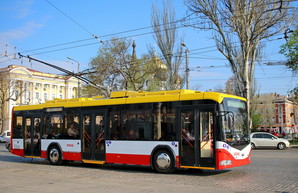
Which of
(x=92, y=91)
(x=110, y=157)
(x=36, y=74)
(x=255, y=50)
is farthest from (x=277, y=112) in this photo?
(x=110, y=157)

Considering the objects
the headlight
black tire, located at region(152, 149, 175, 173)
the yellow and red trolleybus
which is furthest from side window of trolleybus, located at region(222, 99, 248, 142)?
black tire, located at region(152, 149, 175, 173)

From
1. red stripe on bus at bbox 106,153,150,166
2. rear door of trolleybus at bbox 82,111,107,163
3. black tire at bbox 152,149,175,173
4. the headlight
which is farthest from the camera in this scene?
rear door of trolleybus at bbox 82,111,107,163

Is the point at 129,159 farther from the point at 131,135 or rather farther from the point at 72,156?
the point at 72,156

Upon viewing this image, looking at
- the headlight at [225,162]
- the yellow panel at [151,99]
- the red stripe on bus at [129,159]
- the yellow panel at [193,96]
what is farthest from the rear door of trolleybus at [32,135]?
the headlight at [225,162]

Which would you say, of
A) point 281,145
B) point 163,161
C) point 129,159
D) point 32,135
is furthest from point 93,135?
point 281,145

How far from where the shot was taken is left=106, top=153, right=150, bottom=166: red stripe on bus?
43.6 feet

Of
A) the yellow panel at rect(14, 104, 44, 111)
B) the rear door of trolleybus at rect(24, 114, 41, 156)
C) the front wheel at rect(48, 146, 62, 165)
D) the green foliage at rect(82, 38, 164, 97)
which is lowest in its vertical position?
the front wheel at rect(48, 146, 62, 165)

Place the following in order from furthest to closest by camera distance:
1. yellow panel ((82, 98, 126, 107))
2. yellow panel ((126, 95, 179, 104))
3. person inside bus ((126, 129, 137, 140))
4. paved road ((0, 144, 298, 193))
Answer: yellow panel ((82, 98, 126, 107)) < person inside bus ((126, 129, 137, 140)) < yellow panel ((126, 95, 179, 104)) < paved road ((0, 144, 298, 193))

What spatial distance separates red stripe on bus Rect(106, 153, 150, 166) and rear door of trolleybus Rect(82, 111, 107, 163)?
1.46 ft

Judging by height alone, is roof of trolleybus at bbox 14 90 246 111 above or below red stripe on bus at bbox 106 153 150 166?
above

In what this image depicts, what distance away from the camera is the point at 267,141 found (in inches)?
1116

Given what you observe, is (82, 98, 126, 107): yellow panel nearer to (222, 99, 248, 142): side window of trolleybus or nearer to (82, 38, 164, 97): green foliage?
(222, 99, 248, 142): side window of trolleybus

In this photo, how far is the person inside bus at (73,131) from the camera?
51.9 feet

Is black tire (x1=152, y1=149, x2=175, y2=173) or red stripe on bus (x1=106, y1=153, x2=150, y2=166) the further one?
red stripe on bus (x1=106, y1=153, x2=150, y2=166)
